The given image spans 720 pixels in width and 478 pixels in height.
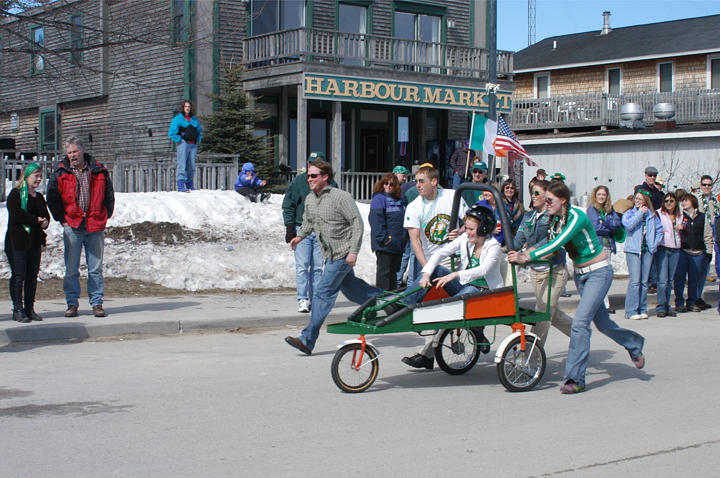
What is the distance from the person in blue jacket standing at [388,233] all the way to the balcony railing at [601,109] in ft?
74.9

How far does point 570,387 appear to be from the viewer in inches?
303

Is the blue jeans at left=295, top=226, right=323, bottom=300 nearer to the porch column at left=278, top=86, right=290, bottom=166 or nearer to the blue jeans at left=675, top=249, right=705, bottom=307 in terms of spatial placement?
the blue jeans at left=675, top=249, right=705, bottom=307

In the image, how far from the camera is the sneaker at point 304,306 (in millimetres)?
11867

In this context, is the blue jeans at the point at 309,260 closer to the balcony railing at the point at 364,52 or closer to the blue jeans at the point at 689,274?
the blue jeans at the point at 689,274

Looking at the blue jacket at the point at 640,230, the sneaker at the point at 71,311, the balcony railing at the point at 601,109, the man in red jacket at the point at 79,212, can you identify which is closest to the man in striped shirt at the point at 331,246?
the man in red jacket at the point at 79,212

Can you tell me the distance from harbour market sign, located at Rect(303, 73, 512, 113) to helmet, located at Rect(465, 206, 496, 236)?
50.7 feet

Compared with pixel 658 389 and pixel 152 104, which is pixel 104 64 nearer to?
pixel 152 104

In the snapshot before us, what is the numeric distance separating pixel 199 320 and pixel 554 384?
4.85 metres

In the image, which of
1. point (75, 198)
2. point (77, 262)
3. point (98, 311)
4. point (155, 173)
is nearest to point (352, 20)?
point (155, 173)

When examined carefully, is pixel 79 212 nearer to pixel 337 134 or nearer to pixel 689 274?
pixel 689 274

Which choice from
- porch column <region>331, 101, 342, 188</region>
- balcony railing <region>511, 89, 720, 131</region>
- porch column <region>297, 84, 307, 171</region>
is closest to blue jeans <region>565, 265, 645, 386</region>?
porch column <region>297, 84, 307, 171</region>

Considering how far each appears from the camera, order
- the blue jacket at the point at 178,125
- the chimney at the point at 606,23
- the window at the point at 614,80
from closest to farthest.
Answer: the blue jacket at the point at 178,125
the window at the point at 614,80
the chimney at the point at 606,23

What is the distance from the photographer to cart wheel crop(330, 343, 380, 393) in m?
7.46

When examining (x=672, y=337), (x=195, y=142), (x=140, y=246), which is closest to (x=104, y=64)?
(x=195, y=142)
